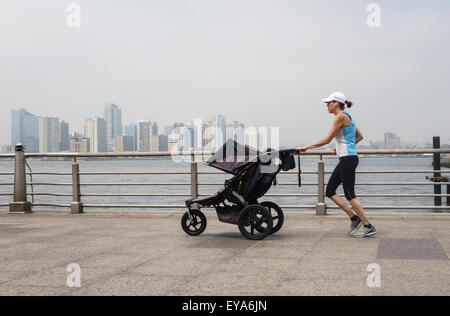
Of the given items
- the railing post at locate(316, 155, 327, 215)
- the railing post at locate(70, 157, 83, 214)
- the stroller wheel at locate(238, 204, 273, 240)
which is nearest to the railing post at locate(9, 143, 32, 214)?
the railing post at locate(70, 157, 83, 214)

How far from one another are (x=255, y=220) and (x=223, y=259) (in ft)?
5.09

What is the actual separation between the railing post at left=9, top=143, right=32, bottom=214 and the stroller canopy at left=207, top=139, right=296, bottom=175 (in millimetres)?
5727

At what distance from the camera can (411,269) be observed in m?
5.39

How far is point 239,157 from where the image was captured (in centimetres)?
749

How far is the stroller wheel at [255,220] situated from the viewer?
7.43 m

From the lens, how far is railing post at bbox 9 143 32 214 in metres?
11.8

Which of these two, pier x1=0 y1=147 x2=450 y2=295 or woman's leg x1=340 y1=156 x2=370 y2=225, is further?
woman's leg x1=340 y1=156 x2=370 y2=225

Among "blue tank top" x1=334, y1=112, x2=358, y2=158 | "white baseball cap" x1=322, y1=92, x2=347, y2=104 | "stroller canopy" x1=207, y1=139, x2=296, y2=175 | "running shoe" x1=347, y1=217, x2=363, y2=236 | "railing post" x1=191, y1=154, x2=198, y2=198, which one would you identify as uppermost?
"white baseball cap" x1=322, y1=92, x2=347, y2=104

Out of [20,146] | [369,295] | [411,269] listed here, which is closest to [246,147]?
[411,269]

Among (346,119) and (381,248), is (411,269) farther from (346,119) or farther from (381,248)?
(346,119)

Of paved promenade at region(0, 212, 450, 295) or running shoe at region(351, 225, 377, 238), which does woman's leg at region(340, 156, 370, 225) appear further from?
paved promenade at region(0, 212, 450, 295)

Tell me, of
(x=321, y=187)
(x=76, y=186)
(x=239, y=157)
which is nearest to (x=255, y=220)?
(x=239, y=157)

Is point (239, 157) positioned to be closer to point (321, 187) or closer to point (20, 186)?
point (321, 187)
